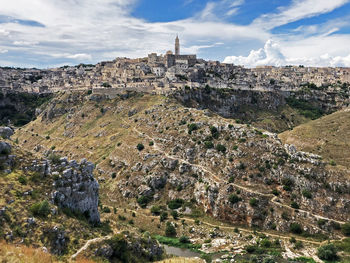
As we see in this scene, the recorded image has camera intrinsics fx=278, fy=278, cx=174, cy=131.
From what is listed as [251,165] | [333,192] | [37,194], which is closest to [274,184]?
[251,165]

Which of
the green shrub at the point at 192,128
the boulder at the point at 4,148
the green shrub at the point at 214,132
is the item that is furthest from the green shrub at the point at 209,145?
the boulder at the point at 4,148

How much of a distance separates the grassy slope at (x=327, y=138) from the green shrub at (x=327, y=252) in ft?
75.3

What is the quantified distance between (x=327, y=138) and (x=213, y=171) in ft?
117

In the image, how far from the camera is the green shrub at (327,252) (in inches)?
1662

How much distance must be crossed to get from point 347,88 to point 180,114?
124 m

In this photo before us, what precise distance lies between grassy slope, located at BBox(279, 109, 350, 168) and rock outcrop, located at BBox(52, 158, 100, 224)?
2100 inches

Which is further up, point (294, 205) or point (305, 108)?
point (305, 108)

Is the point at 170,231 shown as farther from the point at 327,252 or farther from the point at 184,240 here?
the point at 327,252

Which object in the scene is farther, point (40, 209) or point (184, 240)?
point (184, 240)

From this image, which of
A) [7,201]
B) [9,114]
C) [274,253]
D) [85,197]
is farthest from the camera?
[9,114]

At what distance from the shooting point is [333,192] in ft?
176

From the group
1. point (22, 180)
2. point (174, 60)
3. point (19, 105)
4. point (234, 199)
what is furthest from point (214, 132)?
point (19, 105)

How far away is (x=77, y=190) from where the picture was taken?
33.0 meters

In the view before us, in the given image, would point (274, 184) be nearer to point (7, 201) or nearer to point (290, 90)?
point (7, 201)
